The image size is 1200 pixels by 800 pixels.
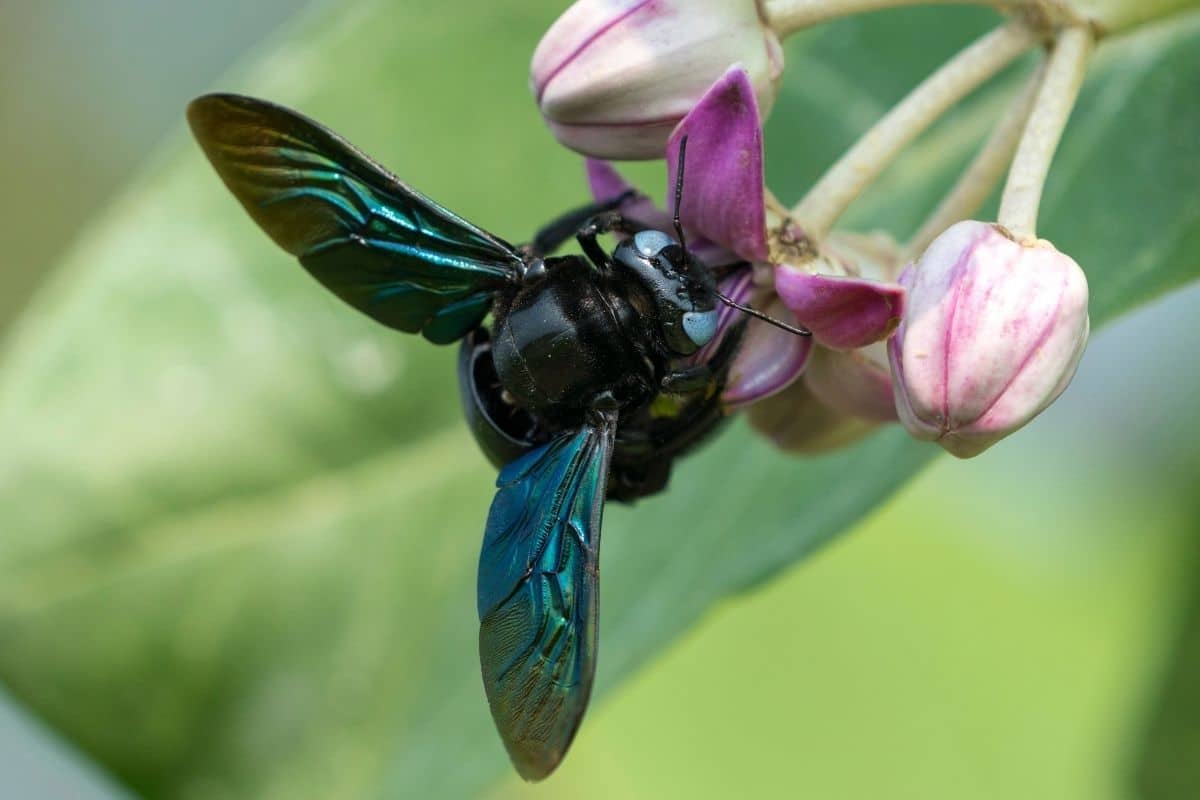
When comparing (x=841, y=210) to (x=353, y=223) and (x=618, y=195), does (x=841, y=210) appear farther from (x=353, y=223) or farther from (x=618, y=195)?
(x=353, y=223)

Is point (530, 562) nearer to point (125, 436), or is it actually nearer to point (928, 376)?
point (928, 376)

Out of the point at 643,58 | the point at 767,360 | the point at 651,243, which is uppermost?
the point at 643,58

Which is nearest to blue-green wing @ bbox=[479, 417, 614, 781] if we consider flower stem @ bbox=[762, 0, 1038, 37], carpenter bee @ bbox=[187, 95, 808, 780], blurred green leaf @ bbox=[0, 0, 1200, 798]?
carpenter bee @ bbox=[187, 95, 808, 780]

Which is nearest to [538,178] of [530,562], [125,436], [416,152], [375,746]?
[416,152]

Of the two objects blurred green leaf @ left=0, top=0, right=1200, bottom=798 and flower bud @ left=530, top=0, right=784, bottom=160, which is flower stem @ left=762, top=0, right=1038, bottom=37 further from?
blurred green leaf @ left=0, top=0, right=1200, bottom=798

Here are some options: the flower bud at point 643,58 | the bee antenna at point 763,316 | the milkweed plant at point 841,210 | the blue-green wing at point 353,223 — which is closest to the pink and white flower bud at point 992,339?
the milkweed plant at point 841,210

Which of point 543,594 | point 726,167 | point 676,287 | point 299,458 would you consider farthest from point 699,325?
point 299,458

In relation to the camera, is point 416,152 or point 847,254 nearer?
point 847,254
